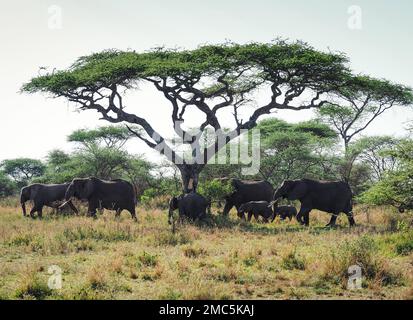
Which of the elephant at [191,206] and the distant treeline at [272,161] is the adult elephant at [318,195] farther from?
the distant treeline at [272,161]

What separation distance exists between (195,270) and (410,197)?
6835 mm

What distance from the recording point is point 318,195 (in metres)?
19.4

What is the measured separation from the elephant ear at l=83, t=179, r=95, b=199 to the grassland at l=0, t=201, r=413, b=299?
158 inches

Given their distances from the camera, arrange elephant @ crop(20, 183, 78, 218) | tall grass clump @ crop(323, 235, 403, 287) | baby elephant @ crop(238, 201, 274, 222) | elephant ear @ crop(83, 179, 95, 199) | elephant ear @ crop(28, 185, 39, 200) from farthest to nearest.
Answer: elephant ear @ crop(28, 185, 39, 200) → elephant @ crop(20, 183, 78, 218) → baby elephant @ crop(238, 201, 274, 222) → elephant ear @ crop(83, 179, 95, 199) → tall grass clump @ crop(323, 235, 403, 287)

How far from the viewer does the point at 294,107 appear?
2405 cm

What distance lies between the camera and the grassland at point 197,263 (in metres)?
8.43

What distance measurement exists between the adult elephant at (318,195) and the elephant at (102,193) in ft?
22.0

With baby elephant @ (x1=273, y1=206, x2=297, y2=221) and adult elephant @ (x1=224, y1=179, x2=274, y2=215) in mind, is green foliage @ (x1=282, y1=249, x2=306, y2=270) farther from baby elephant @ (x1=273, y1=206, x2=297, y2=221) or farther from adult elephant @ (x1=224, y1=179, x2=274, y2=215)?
baby elephant @ (x1=273, y1=206, x2=297, y2=221)


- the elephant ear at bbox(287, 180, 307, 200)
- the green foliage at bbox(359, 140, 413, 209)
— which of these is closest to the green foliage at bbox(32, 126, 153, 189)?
the elephant ear at bbox(287, 180, 307, 200)

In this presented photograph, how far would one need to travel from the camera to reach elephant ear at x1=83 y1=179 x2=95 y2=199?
20.2 m

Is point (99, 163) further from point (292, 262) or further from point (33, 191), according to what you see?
point (292, 262)

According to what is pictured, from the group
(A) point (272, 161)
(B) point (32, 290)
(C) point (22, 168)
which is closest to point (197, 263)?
(B) point (32, 290)

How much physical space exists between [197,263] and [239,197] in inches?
458
